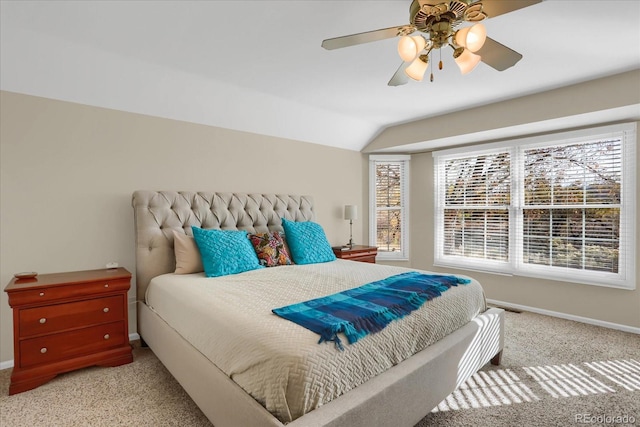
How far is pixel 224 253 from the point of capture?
2.80 meters

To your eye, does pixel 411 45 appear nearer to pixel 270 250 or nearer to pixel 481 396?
pixel 270 250

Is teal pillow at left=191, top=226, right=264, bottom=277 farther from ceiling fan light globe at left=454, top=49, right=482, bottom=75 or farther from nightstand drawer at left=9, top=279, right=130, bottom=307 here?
ceiling fan light globe at left=454, top=49, right=482, bottom=75

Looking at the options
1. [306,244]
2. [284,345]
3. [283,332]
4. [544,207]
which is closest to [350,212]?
[306,244]

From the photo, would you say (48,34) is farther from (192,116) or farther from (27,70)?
(192,116)

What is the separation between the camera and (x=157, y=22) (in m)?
2.14

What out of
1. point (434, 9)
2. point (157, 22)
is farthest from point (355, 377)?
point (157, 22)

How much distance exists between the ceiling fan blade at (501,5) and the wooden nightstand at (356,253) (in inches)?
120

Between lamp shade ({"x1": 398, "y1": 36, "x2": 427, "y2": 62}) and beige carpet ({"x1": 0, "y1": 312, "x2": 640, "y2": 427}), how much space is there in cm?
214

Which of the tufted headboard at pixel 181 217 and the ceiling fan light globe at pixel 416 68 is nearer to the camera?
the ceiling fan light globe at pixel 416 68

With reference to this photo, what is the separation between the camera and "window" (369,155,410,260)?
522 cm

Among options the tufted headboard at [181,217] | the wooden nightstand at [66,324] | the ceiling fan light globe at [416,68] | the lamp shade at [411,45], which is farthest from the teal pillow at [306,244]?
the lamp shade at [411,45]

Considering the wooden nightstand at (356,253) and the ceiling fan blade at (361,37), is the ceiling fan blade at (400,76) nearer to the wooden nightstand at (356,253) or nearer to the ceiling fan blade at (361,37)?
the ceiling fan blade at (361,37)

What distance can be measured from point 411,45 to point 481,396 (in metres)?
2.26

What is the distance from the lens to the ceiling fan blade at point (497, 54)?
5.87 ft
